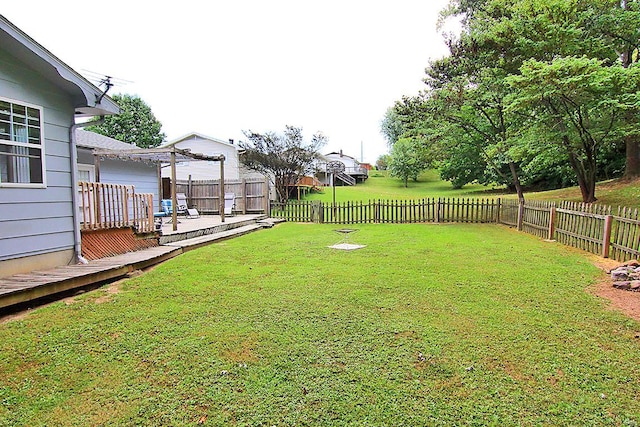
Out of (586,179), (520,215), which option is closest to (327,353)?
(520,215)

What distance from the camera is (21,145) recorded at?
4.70 metres

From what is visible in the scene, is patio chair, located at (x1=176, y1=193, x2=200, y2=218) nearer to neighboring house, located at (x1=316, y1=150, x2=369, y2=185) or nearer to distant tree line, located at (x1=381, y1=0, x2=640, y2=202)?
distant tree line, located at (x1=381, y1=0, x2=640, y2=202)

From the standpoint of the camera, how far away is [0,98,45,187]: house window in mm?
4520

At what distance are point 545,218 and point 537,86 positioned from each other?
129 inches

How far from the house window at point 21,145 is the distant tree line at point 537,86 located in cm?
955

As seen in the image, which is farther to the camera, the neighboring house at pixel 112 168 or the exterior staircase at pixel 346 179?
the exterior staircase at pixel 346 179

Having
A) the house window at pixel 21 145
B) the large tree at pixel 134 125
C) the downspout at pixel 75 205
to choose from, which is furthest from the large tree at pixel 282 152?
the large tree at pixel 134 125

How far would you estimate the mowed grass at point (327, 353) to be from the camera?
224cm

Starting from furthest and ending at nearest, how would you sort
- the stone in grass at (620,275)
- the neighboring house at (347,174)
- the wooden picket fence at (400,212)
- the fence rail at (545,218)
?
the neighboring house at (347,174) → the wooden picket fence at (400,212) → the fence rail at (545,218) → the stone in grass at (620,275)

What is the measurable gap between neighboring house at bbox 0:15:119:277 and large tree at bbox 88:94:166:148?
29.7m

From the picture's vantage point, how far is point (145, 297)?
14.8 ft

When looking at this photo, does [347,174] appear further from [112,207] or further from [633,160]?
[112,207]

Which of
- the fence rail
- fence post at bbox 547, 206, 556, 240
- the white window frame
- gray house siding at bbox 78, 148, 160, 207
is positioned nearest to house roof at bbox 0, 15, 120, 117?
gray house siding at bbox 78, 148, 160, 207

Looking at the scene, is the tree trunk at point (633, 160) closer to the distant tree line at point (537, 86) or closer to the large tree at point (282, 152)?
the distant tree line at point (537, 86)
